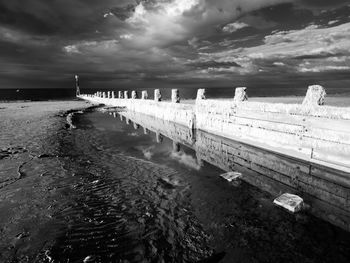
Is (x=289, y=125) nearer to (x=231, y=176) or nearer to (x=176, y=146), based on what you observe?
(x=231, y=176)

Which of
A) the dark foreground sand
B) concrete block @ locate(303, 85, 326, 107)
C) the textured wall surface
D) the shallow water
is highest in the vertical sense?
concrete block @ locate(303, 85, 326, 107)

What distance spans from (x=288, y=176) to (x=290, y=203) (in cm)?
200

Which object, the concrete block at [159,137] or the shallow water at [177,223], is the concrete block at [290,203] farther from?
the concrete block at [159,137]

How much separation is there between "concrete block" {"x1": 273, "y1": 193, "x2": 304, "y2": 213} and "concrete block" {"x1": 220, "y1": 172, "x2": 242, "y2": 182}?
143cm

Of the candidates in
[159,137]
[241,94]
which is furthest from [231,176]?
[159,137]

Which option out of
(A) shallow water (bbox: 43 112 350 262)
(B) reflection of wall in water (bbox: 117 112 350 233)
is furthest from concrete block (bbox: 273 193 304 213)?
(B) reflection of wall in water (bbox: 117 112 350 233)

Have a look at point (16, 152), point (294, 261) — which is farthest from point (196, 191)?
point (16, 152)

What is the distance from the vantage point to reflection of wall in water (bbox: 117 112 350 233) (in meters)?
4.71

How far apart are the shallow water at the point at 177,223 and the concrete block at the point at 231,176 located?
183 millimetres

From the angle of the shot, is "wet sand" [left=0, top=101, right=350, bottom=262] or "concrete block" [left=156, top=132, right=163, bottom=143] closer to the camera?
"wet sand" [left=0, top=101, right=350, bottom=262]

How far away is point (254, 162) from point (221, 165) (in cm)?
121

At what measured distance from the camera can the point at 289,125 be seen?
7656 millimetres

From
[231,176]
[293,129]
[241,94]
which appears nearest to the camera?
[231,176]

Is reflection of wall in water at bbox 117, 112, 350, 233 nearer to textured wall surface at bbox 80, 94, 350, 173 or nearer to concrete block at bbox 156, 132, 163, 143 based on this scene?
textured wall surface at bbox 80, 94, 350, 173
